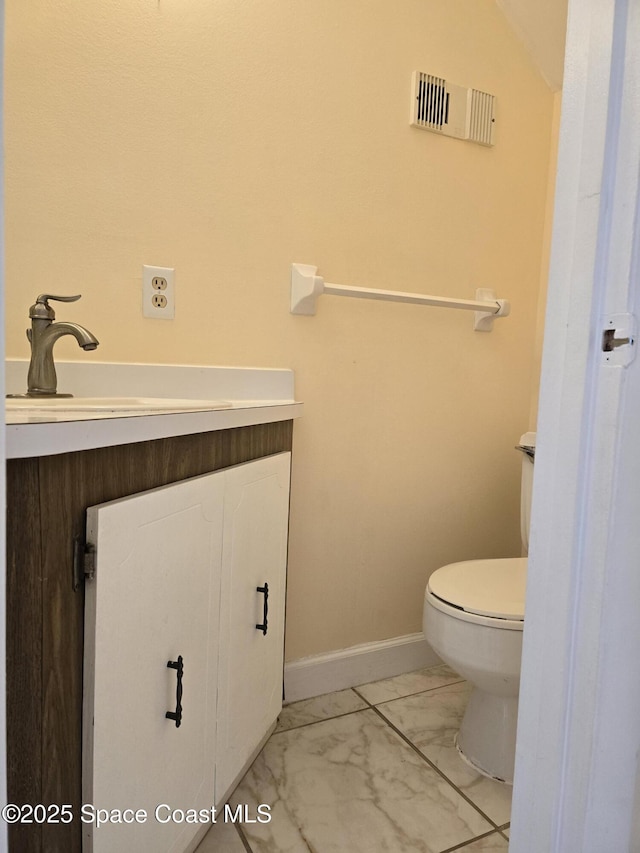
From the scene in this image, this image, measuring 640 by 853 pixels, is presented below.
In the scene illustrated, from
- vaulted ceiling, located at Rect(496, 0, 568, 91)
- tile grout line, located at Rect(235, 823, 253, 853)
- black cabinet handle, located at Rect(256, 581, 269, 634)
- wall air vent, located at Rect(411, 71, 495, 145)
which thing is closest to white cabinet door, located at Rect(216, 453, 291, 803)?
black cabinet handle, located at Rect(256, 581, 269, 634)

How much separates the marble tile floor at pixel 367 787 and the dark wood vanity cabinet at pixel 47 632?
599 mm

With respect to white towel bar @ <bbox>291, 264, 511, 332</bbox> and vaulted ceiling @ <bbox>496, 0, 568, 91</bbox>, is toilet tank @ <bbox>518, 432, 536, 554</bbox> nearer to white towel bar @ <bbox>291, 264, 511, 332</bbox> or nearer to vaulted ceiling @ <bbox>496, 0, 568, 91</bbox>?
white towel bar @ <bbox>291, 264, 511, 332</bbox>

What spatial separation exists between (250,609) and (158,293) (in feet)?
2.48

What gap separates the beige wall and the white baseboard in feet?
0.15

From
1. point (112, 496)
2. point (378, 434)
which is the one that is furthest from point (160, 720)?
point (378, 434)

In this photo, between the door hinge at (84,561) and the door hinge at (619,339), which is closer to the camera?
the door hinge at (619,339)

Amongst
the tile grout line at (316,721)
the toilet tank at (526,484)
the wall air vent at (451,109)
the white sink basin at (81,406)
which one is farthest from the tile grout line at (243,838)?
the wall air vent at (451,109)

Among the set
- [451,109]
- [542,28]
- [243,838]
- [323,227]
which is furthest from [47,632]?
[542,28]

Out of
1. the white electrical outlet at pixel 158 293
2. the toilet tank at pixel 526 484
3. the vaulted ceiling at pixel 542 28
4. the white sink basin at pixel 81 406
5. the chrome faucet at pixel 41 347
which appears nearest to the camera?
the white sink basin at pixel 81 406

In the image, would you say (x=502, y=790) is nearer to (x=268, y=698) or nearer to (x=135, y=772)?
(x=268, y=698)

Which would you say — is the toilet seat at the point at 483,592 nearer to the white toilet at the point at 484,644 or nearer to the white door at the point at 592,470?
the white toilet at the point at 484,644

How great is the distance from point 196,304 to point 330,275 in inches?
15.4

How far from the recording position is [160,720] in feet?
2.77

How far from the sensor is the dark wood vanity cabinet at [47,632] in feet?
2.01
